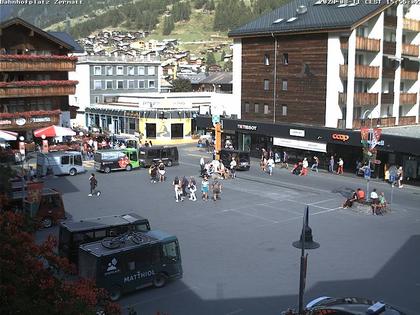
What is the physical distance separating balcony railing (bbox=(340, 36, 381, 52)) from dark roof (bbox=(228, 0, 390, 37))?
1.56m

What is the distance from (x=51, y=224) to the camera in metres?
28.9

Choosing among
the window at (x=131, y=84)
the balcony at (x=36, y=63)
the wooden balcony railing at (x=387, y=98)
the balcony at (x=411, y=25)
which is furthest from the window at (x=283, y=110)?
the window at (x=131, y=84)

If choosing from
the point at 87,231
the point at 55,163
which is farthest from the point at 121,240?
the point at 55,163

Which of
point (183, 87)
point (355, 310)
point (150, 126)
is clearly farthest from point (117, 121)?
point (355, 310)

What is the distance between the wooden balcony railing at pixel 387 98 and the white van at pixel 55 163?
29.5 meters

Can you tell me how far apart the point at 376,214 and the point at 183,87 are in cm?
8434

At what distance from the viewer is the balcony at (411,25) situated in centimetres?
5525

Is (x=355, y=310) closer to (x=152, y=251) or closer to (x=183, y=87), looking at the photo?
(x=152, y=251)

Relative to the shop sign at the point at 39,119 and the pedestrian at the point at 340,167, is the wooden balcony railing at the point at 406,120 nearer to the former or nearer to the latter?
the pedestrian at the point at 340,167

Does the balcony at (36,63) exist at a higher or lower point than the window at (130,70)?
lower

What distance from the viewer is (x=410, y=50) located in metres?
56.3

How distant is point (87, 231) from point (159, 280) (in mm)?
3858

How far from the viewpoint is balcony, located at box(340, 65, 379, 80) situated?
4975 cm

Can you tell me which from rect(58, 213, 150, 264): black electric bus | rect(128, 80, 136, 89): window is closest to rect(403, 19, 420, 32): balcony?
rect(58, 213, 150, 264): black electric bus
